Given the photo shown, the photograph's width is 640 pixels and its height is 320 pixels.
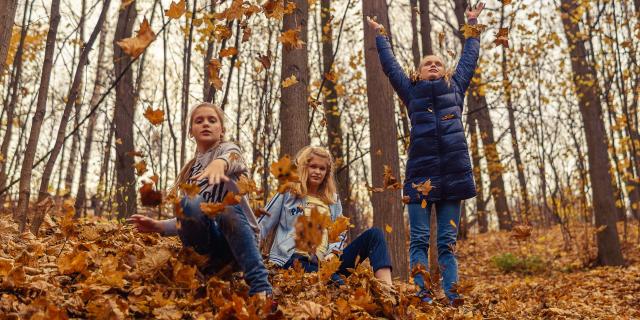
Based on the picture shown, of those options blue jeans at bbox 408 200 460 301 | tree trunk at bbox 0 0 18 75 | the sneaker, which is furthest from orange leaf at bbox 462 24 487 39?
tree trunk at bbox 0 0 18 75

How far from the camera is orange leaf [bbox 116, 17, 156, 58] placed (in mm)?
2166

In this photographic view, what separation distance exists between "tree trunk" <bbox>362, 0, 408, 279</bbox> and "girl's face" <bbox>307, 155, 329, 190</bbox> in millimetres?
1620

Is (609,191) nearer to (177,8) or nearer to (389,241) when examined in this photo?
(389,241)

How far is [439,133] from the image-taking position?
3682 mm

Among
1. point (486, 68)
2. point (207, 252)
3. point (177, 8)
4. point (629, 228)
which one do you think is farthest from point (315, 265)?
point (486, 68)

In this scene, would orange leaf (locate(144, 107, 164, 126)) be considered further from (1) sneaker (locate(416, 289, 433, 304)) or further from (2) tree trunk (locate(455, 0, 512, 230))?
(2) tree trunk (locate(455, 0, 512, 230))

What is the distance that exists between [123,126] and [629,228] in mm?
10044

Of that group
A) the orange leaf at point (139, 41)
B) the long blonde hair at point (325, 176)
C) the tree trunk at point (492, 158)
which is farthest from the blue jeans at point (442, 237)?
the tree trunk at point (492, 158)

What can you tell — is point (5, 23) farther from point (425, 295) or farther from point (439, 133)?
point (425, 295)

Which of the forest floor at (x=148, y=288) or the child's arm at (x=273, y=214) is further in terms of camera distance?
the child's arm at (x=273, y=214)

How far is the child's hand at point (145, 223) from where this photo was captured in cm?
246

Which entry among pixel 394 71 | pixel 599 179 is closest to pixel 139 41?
pixel 394 71

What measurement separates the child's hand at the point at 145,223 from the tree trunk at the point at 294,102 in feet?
7.01

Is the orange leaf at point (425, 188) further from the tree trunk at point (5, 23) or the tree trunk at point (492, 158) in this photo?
the tree trunk at point (492, 158)
